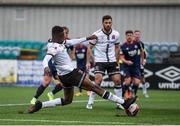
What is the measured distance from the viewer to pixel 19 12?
4816 centimetres

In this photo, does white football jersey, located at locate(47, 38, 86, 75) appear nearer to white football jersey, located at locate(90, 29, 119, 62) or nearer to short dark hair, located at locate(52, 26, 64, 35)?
short dark hair, located at locate(52, 26, 64, 35)

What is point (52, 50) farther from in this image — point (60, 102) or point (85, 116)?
point (85, 116)

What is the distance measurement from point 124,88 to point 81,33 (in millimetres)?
23448

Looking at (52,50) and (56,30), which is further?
(56,30)

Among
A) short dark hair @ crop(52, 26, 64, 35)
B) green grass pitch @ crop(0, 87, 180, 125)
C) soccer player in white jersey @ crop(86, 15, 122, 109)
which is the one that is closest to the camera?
green grass pitch @ crop(0, 87, 180, 125)

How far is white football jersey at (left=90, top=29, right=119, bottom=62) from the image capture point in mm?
19812

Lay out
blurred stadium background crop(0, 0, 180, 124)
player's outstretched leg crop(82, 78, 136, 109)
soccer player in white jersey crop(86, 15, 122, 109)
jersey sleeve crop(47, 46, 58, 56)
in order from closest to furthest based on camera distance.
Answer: jersey sleeve crop(47, 46, 58, 56) → player's outstretched leg crop(82, 78, 136, 109) → soccer player in white jersey crop(86, 15, 122, 109) → blurred stadium background crop(0, 0, 180, 124)

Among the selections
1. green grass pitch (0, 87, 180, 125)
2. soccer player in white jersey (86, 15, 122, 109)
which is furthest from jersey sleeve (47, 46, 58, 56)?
soccer player in white jersey (86, 15, 122, 109)

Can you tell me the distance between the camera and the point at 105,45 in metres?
19.9

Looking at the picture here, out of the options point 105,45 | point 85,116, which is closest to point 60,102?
point 85,116

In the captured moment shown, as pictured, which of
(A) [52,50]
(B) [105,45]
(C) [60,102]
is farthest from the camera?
(B) [105,45]

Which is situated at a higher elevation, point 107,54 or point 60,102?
point 107,54

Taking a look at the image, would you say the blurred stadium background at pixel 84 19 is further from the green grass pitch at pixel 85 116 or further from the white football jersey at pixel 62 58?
the white football jersey at pixel 62 58

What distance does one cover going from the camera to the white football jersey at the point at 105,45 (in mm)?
19812
